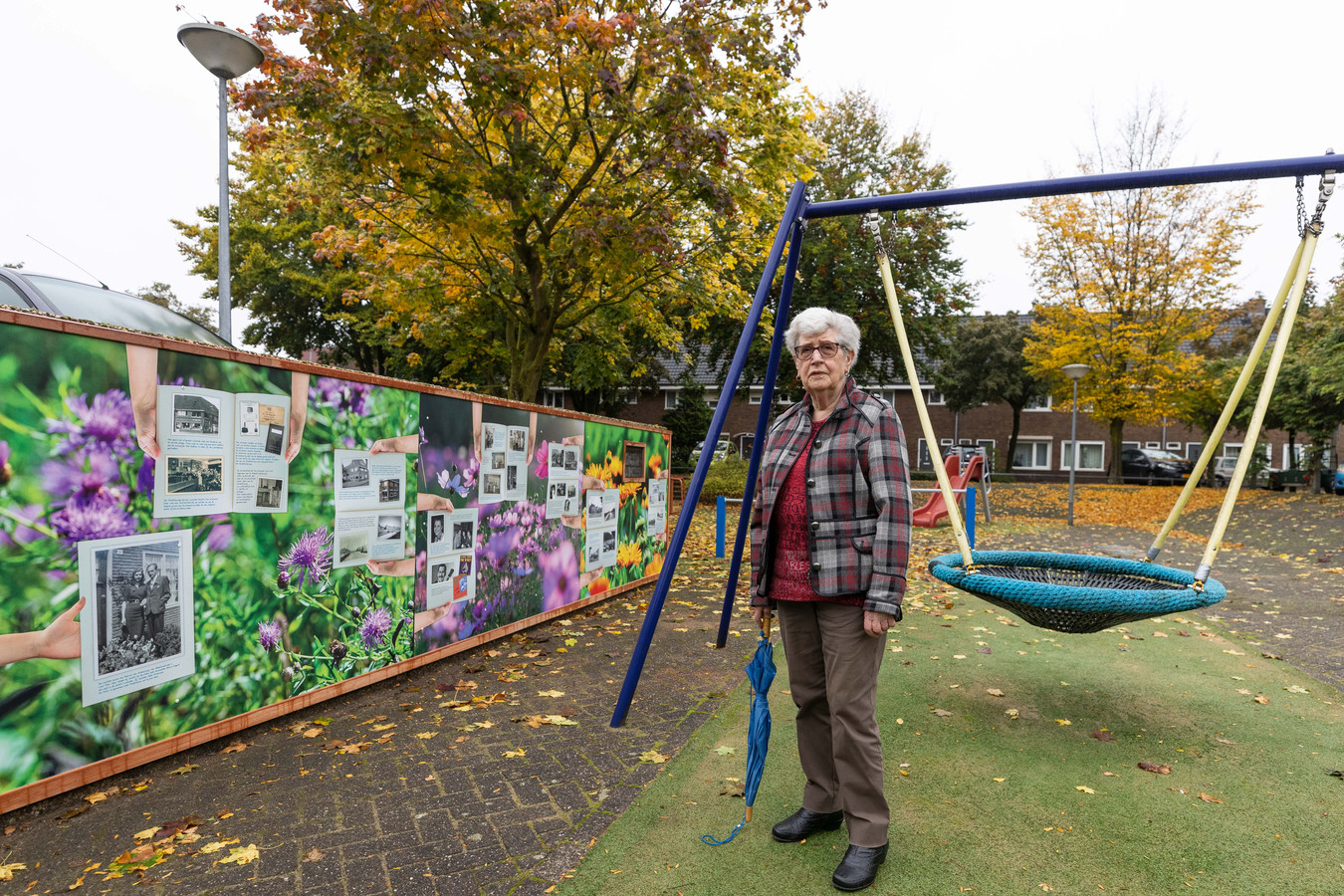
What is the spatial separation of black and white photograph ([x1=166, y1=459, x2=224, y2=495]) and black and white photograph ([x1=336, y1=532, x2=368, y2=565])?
29.9 inches

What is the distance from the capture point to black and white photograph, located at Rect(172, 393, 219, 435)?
333 centimetres

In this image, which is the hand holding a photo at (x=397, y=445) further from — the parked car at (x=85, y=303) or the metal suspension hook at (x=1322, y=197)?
the metal suspension hook at (x=1322, y=197)

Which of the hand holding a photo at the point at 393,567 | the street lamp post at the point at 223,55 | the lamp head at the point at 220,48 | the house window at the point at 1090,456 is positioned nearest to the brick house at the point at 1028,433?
the house window at the point at 1090,456

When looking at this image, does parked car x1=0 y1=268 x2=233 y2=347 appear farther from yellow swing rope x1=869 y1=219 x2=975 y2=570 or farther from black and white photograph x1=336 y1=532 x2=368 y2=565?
yellow swing rope x1=869 y1=219 x2=975 y2=570

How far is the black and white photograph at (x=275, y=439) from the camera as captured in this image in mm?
3723

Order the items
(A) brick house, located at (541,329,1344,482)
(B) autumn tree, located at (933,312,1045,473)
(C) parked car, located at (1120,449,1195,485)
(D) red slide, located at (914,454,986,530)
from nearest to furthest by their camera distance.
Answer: (D) red slide, located at (914,454,986,530)
(C) parked car, located at (1120,449,1195,485)
(B) autumn tree, located at (933,312,1045,473)
(A) brick house, located at (541,329,1344,482)

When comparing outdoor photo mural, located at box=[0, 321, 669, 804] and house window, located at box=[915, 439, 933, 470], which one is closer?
outdoor photo mural, located at box=[0, 321, 669, 804]

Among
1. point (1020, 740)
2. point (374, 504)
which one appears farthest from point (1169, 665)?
point (374, 504)

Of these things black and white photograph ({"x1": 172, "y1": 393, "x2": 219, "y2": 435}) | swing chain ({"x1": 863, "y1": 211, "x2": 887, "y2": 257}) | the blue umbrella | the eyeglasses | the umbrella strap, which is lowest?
the umbrella strap

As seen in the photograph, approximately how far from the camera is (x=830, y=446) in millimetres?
2732

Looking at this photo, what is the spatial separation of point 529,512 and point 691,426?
24246mm

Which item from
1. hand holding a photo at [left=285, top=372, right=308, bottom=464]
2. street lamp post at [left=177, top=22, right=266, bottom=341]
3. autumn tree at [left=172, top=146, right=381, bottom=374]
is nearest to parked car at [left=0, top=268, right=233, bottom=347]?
hand holding a photo at [left=285, top=372, right=308, bottom=464]

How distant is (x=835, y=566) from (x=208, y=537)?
9.41ft

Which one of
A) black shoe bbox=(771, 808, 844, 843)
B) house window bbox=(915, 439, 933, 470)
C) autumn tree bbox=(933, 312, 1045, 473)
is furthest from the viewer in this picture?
house window bbox=(915, 439, 933, 470)
